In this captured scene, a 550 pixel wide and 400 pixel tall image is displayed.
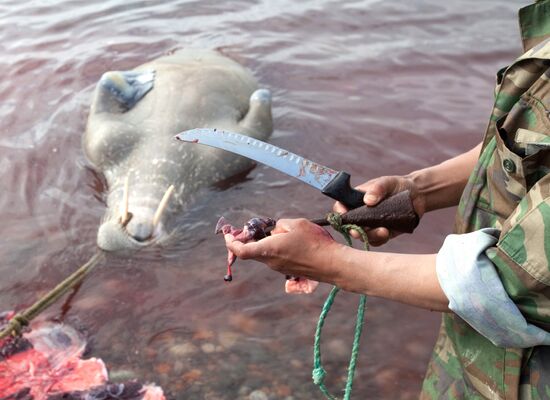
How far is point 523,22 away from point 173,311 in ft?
8.63

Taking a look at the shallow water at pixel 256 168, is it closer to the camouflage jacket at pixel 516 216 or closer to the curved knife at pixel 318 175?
the camouflage jacket at pixel 516 216

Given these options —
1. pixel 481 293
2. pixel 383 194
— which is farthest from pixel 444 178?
pixel 481 293

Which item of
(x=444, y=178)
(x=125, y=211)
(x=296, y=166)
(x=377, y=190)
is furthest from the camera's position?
(x=125, y=211)

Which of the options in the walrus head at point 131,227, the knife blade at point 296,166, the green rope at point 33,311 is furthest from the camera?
the walrus head at point 131,227

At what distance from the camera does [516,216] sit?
1.55m

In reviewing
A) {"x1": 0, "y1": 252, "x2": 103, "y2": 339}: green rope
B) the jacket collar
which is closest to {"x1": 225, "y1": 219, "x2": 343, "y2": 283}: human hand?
the jacket collar

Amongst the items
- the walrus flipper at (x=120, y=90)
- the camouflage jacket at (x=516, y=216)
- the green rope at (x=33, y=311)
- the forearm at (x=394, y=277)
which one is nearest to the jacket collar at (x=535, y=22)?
the camouflage jacket at (x=516, y=216)

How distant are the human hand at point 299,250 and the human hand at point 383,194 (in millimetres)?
282

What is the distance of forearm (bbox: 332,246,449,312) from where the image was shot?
1714 millimetres

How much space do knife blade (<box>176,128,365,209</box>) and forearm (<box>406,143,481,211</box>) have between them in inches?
15.2

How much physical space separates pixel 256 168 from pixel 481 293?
3761 mm

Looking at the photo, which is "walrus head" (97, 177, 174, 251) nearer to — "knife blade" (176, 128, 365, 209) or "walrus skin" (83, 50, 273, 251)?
"walrus skin" (83, 50, 273, 251)

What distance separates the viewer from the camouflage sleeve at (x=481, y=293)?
5.10ft

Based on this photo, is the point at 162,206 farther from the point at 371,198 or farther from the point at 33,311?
the point at 371,198
